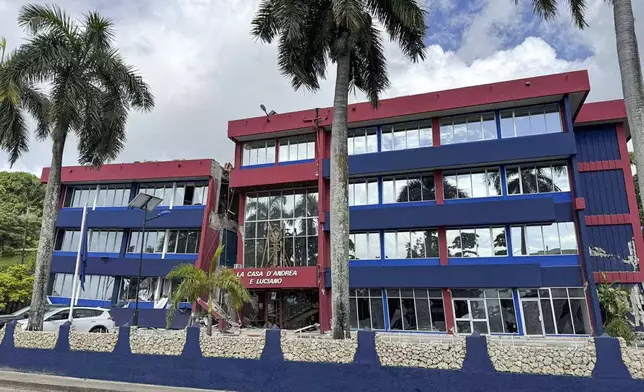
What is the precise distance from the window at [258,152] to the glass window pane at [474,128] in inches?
483

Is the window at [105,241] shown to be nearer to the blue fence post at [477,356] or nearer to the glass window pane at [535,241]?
the glass window pane at [535,241]

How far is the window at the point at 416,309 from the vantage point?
892 inches

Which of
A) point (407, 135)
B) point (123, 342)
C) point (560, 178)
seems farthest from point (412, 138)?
point (123, 342)

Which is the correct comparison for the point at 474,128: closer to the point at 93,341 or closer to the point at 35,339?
the point at 93,341

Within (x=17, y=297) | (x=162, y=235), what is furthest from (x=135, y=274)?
(x=17, y=297)

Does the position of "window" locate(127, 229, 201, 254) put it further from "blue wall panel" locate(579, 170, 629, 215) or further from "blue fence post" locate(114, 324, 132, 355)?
"blue wall panel" locate(579, 170, 629, 215)

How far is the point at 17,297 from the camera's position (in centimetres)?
2783

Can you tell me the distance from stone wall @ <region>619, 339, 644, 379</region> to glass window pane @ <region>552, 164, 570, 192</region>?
52.8 feet

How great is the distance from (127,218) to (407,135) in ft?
64.9

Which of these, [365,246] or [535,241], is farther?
[365,246]

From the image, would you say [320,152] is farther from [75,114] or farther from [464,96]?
[75,114]

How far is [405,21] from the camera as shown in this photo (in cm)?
1245

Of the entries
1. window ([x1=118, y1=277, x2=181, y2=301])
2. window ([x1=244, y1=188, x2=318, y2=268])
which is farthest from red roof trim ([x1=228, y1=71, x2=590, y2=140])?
window ([x1=118, y1=277, x2=181, y2=301])

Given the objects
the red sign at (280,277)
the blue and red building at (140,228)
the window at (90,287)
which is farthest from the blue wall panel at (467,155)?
the window at (90,287)
